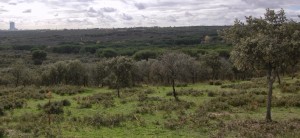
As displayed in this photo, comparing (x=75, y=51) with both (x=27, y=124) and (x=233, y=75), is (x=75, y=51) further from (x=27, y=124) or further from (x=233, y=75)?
(x=27, y=124)

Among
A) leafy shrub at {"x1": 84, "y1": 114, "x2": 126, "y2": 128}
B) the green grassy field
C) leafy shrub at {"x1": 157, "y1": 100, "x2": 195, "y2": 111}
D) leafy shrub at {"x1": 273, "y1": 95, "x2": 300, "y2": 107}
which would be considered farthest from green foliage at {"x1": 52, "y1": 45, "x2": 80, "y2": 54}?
leafy shrub at {"x1": 84, "y1": 114, "x2": 126, "y2": 128}

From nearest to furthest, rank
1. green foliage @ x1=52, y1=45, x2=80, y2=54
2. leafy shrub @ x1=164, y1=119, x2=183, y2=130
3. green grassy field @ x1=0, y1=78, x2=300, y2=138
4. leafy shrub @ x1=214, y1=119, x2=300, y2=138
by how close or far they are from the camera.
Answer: leafy shrub @ x1=214, y1=119, x2=300, y2=138
green grassy field @ x1=0, y1=78, x2=300, y2=138
leafy shrub @ x1=164, y1=119, x2=183, y2=130
green foliage @ x1=52, y1=45, x2=80, y2=54

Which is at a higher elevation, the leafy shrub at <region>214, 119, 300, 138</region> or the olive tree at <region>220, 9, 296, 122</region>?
the olive tree at <region>220, 9, 296, 122</region>

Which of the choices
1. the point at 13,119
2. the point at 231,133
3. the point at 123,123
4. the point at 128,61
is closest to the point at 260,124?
the point at 231,133

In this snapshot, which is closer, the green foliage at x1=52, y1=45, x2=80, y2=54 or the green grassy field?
the green grassy field

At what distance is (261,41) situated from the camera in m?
23.2

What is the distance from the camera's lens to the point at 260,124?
2428cm

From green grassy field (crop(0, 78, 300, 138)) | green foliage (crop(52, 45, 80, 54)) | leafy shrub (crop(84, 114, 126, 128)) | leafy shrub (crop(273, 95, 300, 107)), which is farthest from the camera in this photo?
green foliage (crop(52, 45, 80, 54))

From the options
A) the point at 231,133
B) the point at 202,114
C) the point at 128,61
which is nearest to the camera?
the point at 231,133

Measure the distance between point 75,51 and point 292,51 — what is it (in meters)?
152

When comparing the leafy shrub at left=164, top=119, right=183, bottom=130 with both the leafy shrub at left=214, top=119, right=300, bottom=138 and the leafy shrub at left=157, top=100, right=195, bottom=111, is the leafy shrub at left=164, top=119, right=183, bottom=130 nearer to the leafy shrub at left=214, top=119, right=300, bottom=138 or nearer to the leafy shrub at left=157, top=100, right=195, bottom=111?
the leafy shrub at left=214, top=119, right=300, bottom=138

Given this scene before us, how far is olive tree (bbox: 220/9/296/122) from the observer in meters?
23.1

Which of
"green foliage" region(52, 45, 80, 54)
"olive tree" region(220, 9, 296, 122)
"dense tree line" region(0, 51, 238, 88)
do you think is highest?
"olive tree" region(220, 9, 296, 122)

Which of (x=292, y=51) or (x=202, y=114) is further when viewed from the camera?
(x=202, y=114)
